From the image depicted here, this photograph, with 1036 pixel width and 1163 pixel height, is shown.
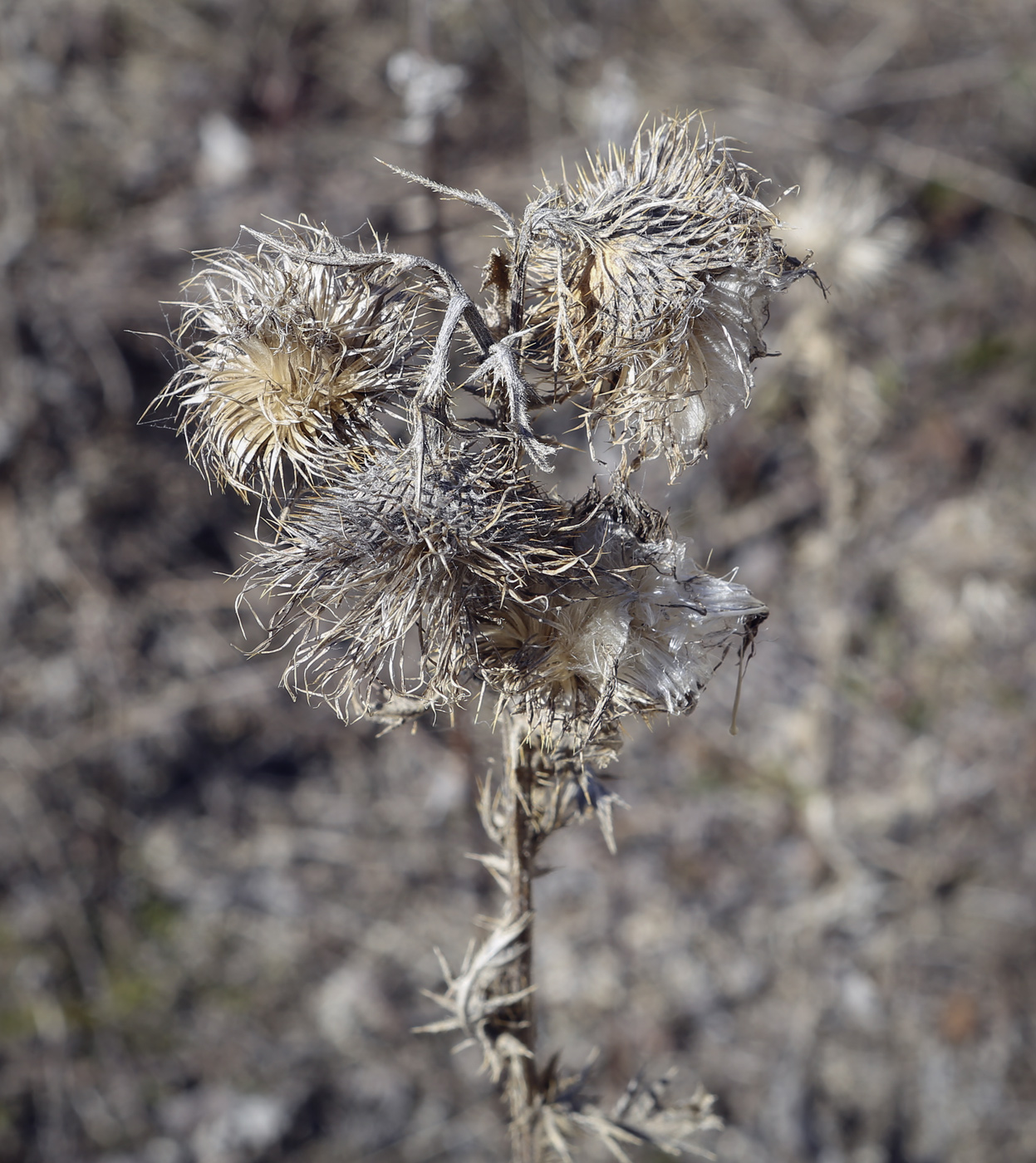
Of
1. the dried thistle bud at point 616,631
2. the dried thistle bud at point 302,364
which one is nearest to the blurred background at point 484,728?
the dried thistle bud at point 302,364

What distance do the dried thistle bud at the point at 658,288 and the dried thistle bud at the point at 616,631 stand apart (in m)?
0.14

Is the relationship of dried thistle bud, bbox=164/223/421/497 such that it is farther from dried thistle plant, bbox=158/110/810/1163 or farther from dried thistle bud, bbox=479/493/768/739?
dried thistle bud, bbox=479/493/768/739

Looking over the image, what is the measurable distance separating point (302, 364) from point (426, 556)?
1.15ft

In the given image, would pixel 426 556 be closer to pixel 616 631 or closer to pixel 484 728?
pixel 616 631

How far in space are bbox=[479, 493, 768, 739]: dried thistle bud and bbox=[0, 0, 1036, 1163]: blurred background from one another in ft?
5.90

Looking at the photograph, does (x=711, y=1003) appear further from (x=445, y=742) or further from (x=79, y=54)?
(x=79, y=54)

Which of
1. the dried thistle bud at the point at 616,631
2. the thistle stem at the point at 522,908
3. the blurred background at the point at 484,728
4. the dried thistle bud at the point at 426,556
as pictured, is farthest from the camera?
the blurred background at the point at 484,728

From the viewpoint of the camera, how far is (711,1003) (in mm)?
4191

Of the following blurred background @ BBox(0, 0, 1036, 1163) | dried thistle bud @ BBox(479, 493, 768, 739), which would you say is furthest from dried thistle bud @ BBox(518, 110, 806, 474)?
blurred background @ BBox(0, 0, 1036, 1163)

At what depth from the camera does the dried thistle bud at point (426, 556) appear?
1.26 m

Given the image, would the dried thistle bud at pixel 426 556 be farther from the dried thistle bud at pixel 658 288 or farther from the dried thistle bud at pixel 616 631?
the dried thistle bud at pixel 658 288

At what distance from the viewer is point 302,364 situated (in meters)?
1.32

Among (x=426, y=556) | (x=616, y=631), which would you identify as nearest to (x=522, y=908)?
(x=616, y=631)

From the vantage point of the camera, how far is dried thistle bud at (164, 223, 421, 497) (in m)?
1.32
